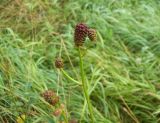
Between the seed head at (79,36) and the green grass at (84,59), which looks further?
the green grass at (84,59)

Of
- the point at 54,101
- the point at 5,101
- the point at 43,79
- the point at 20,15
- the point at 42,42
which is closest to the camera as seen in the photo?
the point at 54,101

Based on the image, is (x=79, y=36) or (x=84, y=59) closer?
(x=79, y=36)

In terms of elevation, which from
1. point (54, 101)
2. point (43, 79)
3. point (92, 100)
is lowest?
point (92, 100)

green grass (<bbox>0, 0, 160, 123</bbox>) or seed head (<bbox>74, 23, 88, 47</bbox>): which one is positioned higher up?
seed head (<bbox>74, 23, 88, 47</bbox>)

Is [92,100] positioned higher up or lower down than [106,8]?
lower down

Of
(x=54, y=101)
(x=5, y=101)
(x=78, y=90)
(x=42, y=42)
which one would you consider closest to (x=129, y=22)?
(x=42, y=42)

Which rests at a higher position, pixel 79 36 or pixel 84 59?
pixel 79 36

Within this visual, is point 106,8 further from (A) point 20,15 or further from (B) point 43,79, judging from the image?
(B) point 43,79

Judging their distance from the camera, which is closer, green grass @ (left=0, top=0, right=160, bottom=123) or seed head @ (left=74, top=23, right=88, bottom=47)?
seed head @ (left=74, top=23, right=88, bottom=47)
